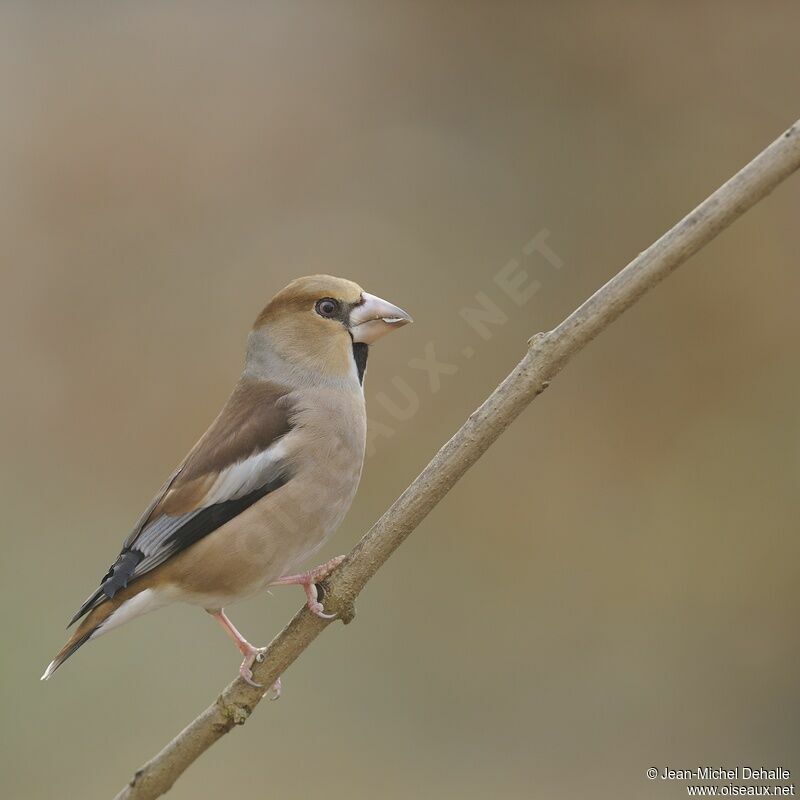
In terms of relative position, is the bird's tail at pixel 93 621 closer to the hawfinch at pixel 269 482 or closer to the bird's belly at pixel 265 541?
the hawfinch at pixel 269 482

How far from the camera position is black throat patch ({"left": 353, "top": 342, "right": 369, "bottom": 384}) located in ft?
9.02

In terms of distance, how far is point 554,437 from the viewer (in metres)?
5.67

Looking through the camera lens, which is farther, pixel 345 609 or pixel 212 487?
pixel 212 487

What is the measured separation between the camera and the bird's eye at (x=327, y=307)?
2676 mm

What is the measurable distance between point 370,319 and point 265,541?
1.93 feet

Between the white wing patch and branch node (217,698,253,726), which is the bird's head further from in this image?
branch node (217,698,253,726)

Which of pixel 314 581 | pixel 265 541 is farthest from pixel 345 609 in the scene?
pixel 265 541

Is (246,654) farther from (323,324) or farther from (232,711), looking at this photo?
(323,324)

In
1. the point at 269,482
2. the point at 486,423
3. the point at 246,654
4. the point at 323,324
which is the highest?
the point at 323,324

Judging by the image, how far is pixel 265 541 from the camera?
8.27 ft

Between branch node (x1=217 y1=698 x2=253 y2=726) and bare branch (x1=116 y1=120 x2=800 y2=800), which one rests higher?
bare branch (x1=116 y1=120 x2=800 y2=800)

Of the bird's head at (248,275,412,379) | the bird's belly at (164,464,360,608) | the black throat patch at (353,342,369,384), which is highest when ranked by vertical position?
the bird's head at (248,275,412,379)

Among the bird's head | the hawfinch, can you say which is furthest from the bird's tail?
the bird's head

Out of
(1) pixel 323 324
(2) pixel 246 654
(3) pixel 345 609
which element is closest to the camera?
(3) pixel 345 609
